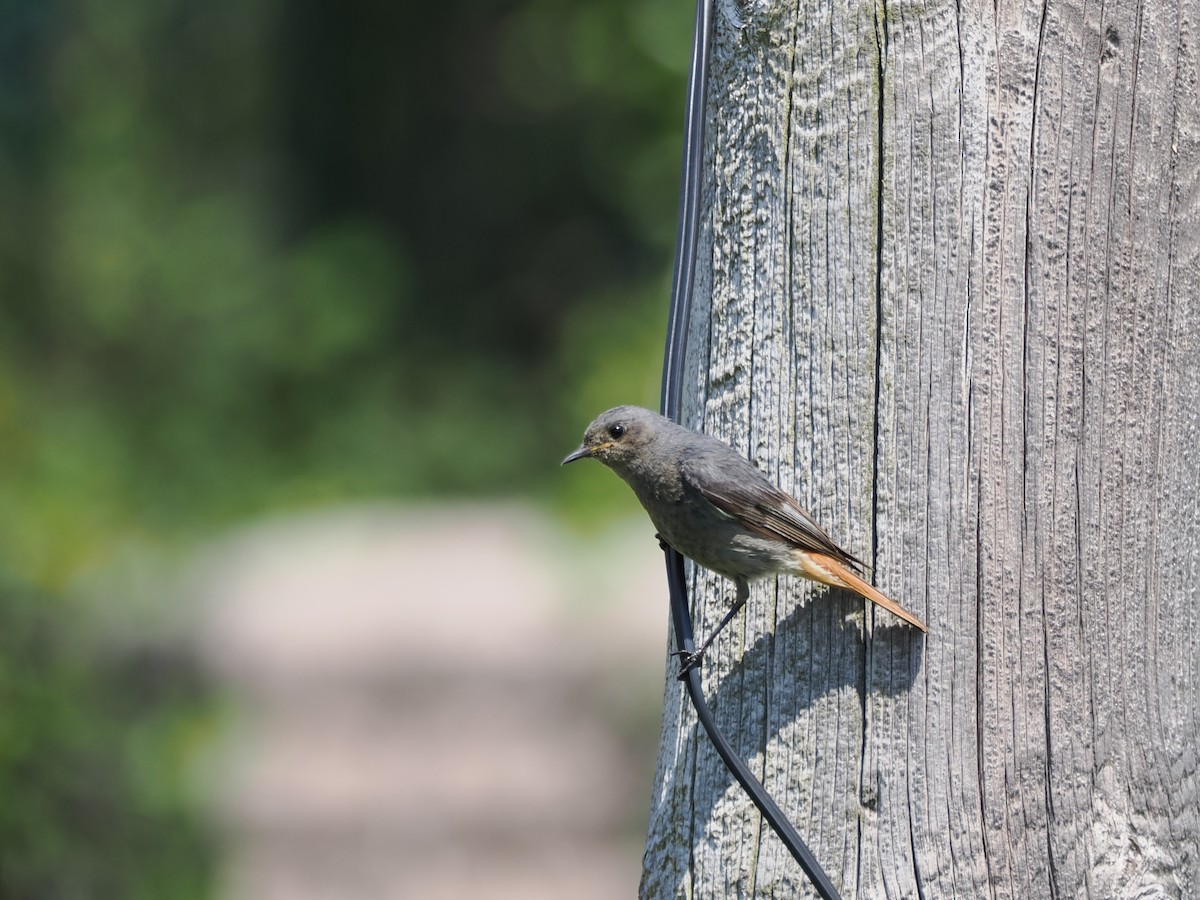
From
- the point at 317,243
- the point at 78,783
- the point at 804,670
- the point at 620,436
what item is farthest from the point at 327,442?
the point at 804,670

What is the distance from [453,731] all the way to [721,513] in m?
5.53

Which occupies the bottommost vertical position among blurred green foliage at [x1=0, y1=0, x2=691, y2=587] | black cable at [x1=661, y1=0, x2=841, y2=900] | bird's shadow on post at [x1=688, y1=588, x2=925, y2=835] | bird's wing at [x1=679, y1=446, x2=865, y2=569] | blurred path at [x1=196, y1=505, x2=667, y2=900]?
bird's shadow on post at [x1=688, y1=588, x2=925, y2=835]

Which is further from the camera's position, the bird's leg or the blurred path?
the blurred path

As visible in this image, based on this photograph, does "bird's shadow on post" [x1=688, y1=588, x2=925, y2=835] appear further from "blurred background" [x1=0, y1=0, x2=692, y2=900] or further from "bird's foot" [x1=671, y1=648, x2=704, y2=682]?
"blurred background" [x1=0, y1=0, x2=692, y2=900]

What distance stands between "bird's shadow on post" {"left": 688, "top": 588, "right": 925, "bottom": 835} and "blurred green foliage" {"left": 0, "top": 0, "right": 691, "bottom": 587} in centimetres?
675

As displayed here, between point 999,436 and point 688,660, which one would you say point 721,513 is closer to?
point 688,660

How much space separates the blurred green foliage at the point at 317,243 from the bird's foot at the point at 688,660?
22.0ft

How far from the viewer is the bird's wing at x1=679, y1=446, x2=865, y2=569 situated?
2469mm

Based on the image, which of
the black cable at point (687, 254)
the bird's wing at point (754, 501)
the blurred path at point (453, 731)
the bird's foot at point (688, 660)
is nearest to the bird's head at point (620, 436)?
the bird's wing at point (754, 501)

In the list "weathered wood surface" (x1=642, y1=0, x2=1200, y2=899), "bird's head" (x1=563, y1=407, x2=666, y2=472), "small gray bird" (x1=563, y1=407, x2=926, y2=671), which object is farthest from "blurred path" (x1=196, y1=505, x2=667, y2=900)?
"weathered wood surface" (x1=642, y1=0, x2=1200, y2=899)

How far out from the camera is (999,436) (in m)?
2.35

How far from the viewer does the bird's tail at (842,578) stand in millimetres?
2359

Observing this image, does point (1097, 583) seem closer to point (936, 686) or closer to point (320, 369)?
point (936, 686)

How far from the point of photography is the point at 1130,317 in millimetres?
2387
